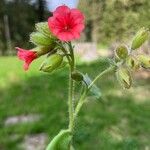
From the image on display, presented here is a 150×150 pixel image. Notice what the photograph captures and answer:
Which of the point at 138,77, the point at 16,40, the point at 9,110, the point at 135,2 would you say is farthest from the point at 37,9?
the point at 135,2

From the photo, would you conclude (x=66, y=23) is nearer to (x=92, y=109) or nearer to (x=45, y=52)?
(x=45, y=52)

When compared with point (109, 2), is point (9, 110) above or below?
below

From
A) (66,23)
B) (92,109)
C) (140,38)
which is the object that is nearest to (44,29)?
(66,23)

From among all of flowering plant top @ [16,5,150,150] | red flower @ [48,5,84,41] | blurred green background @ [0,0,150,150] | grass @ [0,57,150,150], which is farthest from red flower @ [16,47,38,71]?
grass @ [0,57,150,150]

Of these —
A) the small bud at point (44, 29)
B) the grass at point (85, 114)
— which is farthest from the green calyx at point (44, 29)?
the grass at point (85, 114)

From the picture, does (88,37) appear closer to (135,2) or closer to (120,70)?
(135,2)
